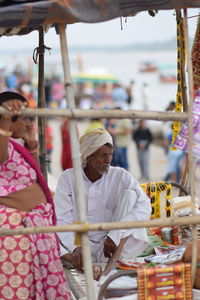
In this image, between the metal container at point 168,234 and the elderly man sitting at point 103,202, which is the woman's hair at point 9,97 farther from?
the metal container at point 168,234

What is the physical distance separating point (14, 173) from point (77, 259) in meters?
1.06

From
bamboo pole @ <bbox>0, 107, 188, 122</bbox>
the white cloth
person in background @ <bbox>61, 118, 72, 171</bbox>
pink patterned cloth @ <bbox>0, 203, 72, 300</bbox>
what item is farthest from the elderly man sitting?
person in background @ <bbox>61, 118, 72, 171</bbox>

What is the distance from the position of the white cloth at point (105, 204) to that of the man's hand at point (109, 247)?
0.05m

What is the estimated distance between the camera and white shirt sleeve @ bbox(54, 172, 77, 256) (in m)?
4.46

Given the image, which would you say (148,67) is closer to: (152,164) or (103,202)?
(152,164)

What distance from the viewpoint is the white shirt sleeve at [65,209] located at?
446 cm

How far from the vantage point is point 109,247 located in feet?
14.5

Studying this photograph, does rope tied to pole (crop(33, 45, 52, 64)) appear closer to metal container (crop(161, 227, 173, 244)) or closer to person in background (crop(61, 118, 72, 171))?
metal container (crop(161, 227, 173, 244))

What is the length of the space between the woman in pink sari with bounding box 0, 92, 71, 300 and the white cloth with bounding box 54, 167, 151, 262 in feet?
2.88

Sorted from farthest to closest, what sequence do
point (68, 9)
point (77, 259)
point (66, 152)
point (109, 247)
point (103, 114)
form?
point (66, 152)
point (109, 247)
point (77, 259)
point (103, 114)
point (68, 9)

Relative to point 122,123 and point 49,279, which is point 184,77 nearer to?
point 49,279

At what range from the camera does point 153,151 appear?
18.1m

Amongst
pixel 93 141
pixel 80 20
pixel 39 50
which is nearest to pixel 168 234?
pixel 93 141

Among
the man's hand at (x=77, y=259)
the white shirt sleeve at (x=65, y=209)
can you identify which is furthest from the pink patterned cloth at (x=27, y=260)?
the white shirt sleeve at (x=65, y=209)
